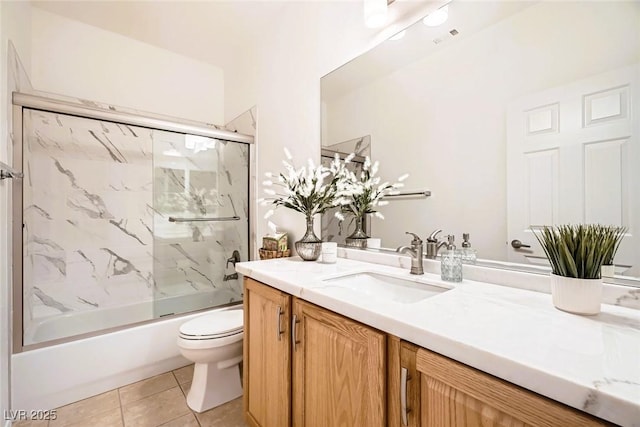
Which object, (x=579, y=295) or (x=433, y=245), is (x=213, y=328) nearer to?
(x=433, y=245)

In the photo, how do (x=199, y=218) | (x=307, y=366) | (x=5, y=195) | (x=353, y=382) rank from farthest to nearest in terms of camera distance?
(x=199, y=218) < (x=5, y=195) < (x=307, y=366) < (x=353, y=382)

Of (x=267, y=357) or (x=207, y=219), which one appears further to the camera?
(x=207, y=219)

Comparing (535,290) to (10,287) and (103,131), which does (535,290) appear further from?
(103,131)

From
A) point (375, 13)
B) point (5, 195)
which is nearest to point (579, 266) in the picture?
point (375, 13)

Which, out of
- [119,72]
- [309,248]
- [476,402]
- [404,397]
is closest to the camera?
[476,402]

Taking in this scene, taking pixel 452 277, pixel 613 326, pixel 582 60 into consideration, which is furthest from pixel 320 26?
pixel 613 326

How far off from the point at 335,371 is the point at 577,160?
101 cm

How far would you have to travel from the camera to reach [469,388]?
1.82 feet

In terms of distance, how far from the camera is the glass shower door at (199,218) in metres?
2.40

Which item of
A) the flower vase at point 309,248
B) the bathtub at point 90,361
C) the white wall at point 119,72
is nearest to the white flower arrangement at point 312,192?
the flower vase at point 309,248

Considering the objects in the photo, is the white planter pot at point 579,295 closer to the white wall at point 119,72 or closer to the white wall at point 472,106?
the white wall at point 472,106

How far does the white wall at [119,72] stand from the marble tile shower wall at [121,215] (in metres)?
0.31

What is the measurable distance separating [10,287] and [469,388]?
2143 mm

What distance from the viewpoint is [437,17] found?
4.00 feet
